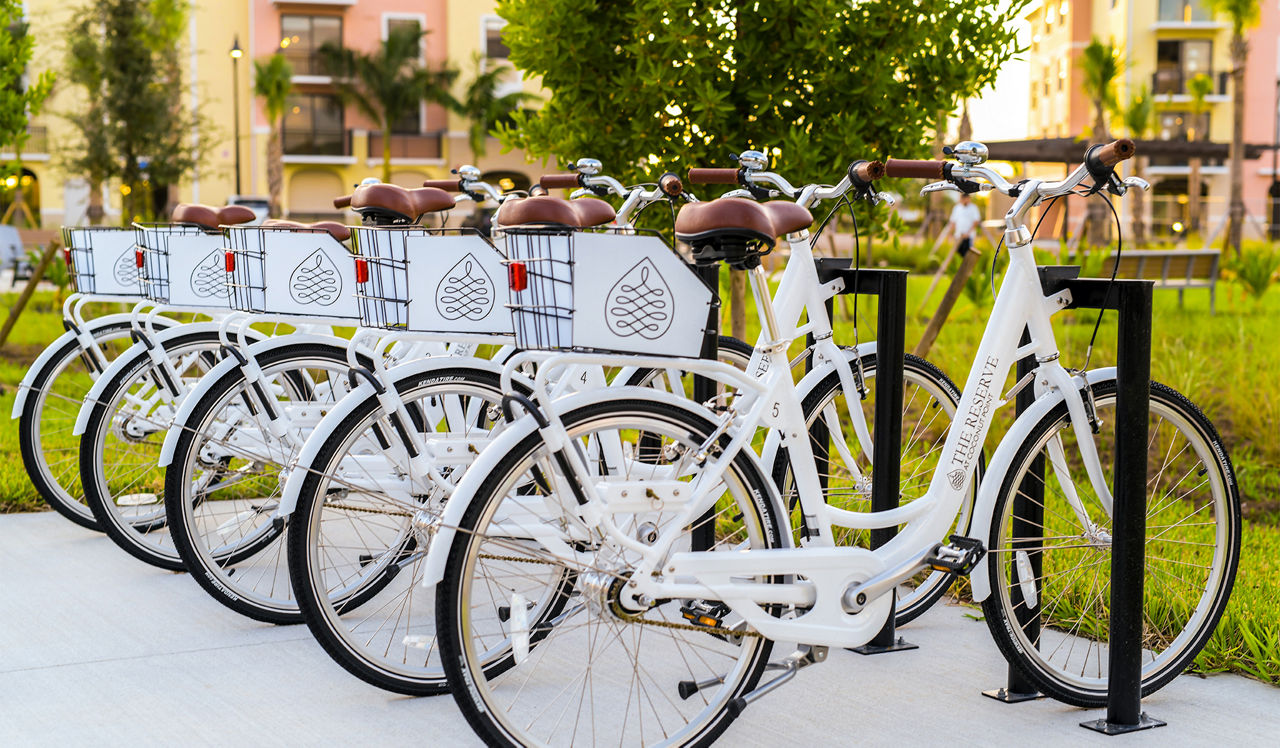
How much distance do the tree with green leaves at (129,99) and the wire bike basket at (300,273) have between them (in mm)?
21071

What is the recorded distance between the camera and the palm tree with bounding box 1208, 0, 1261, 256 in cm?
3058

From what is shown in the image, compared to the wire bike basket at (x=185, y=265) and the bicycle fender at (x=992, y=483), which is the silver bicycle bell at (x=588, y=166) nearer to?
the wire bike basket at (x=185, y=265)

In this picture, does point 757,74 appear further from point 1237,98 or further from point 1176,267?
point 1237,98

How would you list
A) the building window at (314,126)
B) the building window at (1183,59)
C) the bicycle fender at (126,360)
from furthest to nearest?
the building window at (1183,59)
the building window at (314,126)
the bicycle fender at (126,360)

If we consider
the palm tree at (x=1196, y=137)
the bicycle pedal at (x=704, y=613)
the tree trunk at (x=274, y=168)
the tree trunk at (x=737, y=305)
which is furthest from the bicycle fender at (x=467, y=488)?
the tree trunk at (x=274, y=168)

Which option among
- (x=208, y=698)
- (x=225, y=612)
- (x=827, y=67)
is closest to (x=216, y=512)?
(x=225, y=612)

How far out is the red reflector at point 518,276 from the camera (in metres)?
3.03

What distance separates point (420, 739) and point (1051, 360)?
6.11 feet

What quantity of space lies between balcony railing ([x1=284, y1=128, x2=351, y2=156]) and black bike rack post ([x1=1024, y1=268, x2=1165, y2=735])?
46859 millimetres

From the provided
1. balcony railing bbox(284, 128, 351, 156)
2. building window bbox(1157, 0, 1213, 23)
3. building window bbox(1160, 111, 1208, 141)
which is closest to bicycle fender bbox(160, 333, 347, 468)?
balcony railing bbox(284, 128, 351, 156)

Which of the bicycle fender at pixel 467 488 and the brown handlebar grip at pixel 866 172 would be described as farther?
the brown handlebar grip at pixel 866 172

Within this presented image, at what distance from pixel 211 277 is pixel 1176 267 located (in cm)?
1275

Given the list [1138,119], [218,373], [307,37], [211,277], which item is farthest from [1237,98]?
[218,373]

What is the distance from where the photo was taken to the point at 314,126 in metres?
48.5
